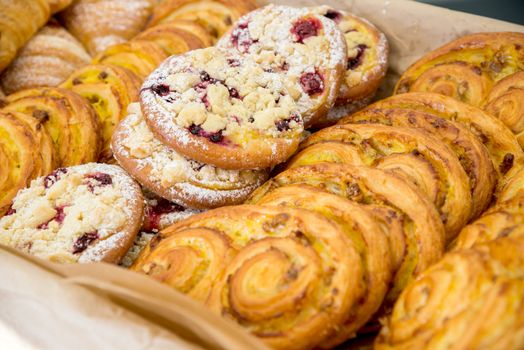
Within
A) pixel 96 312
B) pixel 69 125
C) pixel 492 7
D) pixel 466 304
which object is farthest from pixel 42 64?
pixel 492 7

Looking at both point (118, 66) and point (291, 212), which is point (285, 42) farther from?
point (291, 212)

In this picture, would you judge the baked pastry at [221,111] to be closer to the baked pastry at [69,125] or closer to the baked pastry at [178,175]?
the baked pastry at [178,175]

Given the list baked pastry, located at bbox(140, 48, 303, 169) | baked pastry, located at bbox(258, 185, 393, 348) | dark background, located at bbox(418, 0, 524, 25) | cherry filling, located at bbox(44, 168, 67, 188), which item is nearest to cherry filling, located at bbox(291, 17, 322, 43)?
baked pastry, located at bbox(140, 48, 303, 169)

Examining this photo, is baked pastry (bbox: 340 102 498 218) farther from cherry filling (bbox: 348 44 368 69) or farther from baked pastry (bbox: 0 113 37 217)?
baked pastry (bbox: 0 113 37 217)

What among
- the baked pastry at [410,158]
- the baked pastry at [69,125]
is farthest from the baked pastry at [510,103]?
the baked pastry at [69,125]

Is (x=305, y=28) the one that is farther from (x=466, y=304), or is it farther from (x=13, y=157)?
(x=466, y=304)

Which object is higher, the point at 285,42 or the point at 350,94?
the point at 285,42

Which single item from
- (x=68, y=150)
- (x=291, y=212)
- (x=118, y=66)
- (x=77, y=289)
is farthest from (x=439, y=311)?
(x=118, y=66)
